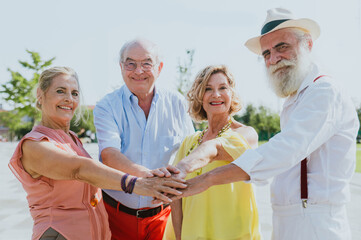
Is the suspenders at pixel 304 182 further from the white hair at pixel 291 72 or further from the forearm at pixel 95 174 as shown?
the forearm at pixel 95 174

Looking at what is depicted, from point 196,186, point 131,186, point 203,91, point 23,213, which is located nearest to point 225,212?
point 196,186

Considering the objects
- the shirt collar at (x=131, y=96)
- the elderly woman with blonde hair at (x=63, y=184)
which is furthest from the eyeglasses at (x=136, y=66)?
the elderly woman with blonde hair at (x=63, y=184)

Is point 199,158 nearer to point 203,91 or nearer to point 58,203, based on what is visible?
point 203,91

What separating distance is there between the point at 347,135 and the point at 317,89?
13.7 inches

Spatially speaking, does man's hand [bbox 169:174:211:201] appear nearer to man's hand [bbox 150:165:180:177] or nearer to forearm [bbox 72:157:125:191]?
man's hand [bbox 150:165:180:177]

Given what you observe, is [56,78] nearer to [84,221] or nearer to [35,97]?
[35,97]

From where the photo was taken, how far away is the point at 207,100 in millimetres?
2748

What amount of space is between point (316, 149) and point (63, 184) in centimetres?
163

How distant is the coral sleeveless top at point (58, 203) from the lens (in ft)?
7.21

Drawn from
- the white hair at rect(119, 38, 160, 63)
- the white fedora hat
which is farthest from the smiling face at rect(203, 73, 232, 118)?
the white hair at rect(119, 38, 160, 63)

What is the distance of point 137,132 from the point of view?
2920 millimetres

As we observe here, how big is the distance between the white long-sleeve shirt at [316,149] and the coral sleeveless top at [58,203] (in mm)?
1083

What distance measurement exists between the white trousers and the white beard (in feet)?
2.66

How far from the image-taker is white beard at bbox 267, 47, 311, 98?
2.40 metres
